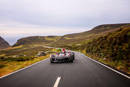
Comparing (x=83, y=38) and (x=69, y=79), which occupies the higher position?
(x=69, y=79)

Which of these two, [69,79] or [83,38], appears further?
[83,38]

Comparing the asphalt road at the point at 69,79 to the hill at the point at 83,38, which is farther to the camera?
the hill at the point at 83,38

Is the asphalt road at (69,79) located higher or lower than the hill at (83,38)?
higher

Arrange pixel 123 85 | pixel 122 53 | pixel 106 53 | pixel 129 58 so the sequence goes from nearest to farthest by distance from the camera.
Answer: pixel 123 85, pixel 129 58, pixel 122 53, pixel 106 53

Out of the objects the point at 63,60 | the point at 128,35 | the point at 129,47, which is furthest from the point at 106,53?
the point at 63,60

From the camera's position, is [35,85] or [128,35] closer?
[35,85]

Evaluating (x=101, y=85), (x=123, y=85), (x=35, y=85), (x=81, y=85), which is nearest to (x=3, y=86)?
(x=35, y=85)

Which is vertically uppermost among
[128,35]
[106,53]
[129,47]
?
[128,35]

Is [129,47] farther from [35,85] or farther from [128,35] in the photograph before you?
[35,85]

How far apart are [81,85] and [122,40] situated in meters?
10.7

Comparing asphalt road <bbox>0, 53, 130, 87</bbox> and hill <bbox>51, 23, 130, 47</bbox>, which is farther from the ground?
asphalt road <bbox>0, 53, 130, 87</bbox>

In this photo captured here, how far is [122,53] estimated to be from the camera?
12.3 m

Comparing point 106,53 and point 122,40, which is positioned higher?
point 122,40

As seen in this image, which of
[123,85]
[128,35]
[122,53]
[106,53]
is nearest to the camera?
[123,85]
